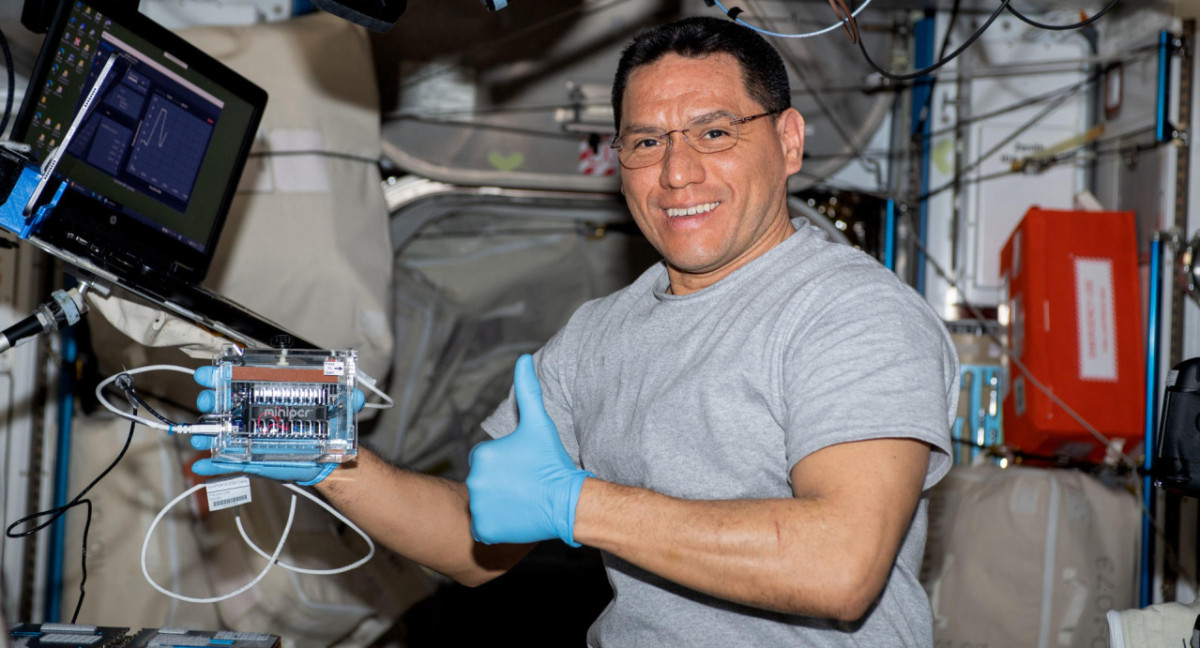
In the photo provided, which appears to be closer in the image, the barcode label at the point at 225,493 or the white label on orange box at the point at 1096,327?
the barcode label at the point at 225,493

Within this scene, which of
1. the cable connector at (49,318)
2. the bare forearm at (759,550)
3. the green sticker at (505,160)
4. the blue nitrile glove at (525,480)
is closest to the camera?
the bare forearm at (759,550)

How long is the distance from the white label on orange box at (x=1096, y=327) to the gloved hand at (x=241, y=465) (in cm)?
221

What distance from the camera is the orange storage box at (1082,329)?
9.36 feet

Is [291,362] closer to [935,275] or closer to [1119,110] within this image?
[935,275]

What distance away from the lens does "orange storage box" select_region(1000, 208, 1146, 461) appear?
→ 9.36ft

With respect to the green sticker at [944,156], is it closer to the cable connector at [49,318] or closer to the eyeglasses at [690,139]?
the eyeglasses at [690,139]

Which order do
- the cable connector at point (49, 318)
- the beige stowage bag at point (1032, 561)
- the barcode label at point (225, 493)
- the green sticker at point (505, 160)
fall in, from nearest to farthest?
1. the cable connector at point (49, 318)
2. the barcode label at point (225, 493)
3. the beige stowage bag at point (1032, 561)
4. the green sticker at point (505, 160)

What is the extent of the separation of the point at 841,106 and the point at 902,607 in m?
2.19

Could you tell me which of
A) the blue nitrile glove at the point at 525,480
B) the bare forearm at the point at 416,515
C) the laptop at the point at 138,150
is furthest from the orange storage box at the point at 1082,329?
the laptop at the point at 138,150

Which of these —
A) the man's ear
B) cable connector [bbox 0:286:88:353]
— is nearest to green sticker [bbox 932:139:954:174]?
the man's ear

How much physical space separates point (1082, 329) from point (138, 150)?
2.50m

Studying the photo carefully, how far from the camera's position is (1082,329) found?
288 centimetres

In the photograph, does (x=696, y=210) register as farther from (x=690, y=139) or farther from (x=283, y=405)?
(x=283, y=405)

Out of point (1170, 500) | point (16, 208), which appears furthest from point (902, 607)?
point (1170, 500)
